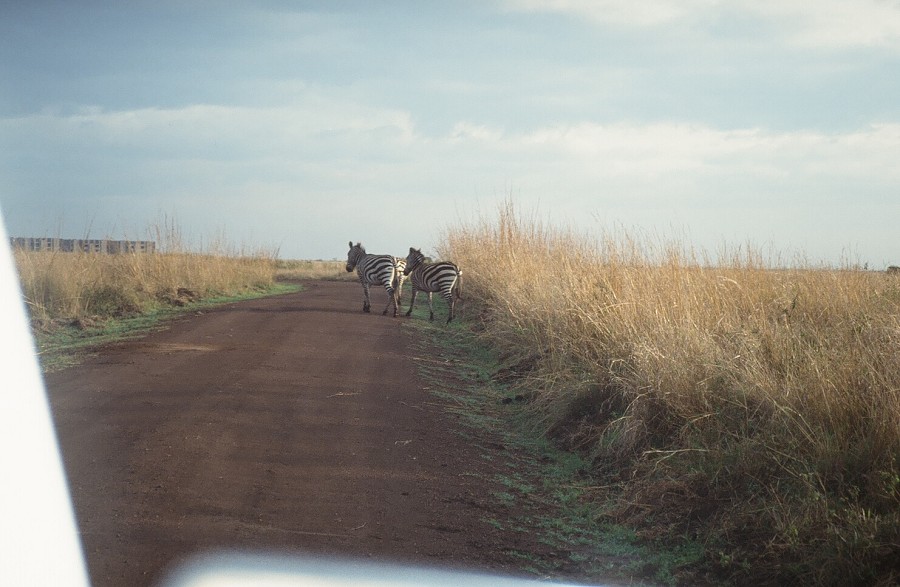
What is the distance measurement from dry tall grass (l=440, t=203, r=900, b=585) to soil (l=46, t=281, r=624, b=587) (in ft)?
3.45

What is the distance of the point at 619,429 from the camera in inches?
264

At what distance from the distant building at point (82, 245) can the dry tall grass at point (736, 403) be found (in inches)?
449

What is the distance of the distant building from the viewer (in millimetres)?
17853

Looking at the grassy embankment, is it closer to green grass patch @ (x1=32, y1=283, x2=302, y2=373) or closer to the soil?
green grass patch @ (x1=32, y1=283, x2=302, y2=373)

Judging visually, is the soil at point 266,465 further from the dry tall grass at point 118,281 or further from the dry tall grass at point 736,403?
the dry tall grass at point 118,281

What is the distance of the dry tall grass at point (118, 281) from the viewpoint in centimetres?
1455

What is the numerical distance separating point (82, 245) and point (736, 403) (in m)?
17.1

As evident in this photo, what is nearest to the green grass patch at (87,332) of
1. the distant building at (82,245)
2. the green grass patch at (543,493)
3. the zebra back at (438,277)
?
the distant building at (82,245)

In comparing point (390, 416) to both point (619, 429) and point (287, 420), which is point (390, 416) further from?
point (619, 429)

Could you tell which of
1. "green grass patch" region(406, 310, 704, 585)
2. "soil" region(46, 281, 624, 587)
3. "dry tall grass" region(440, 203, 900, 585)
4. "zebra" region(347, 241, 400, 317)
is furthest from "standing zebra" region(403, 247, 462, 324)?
"soil" region(46, 281, 624, 587)

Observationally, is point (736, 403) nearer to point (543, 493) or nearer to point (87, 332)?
point (543, 493)

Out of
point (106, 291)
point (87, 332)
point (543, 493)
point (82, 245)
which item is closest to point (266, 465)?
point (543, 493)

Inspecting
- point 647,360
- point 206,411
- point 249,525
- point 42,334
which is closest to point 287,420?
point 206,411

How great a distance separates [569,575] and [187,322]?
36.6 ft
